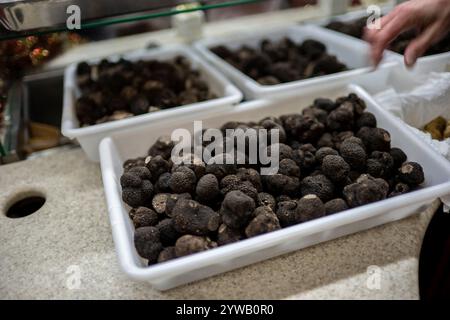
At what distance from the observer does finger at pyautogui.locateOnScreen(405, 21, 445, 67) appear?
71 cm

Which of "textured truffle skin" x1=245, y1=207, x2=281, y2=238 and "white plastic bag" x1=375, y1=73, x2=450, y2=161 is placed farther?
"white plastic bag" x1=375, y1=73, x2=450, y2=161

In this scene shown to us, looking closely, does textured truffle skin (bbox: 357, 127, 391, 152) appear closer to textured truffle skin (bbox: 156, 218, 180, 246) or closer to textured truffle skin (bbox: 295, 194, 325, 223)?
textured truffle skin (bbox: 295, 194, 325, 223)

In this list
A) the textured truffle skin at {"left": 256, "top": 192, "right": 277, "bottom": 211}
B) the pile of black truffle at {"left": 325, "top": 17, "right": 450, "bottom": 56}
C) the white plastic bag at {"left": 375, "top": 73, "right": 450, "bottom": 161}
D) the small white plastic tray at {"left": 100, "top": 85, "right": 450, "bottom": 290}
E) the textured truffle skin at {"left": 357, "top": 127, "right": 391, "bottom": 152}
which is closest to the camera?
the small white plastic tray at {"left": 100, "top": 85, "right": 450, "bottom": 290}

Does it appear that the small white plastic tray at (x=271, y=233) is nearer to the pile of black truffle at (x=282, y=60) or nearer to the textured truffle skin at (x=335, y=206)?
the textured truffle skin at (x=335, y=206)

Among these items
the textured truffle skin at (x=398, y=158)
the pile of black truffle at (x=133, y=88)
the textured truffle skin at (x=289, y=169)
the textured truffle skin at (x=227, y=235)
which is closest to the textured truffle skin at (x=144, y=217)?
the textured truffle skin at (x=227, y=235)

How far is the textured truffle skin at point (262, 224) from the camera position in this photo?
605mm

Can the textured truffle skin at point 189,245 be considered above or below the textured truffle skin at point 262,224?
below

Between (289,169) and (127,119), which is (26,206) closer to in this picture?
(127,119)

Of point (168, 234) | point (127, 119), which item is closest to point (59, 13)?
point (127, 119)

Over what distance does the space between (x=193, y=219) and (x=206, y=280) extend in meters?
0.10

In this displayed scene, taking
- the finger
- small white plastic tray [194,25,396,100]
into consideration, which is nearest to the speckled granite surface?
the finger

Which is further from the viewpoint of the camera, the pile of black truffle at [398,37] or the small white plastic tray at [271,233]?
the pile of black truffle at [398,37]

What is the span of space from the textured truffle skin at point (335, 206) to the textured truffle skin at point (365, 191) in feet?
0.05

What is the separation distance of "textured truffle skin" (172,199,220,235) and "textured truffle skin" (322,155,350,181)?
235 millimetres
